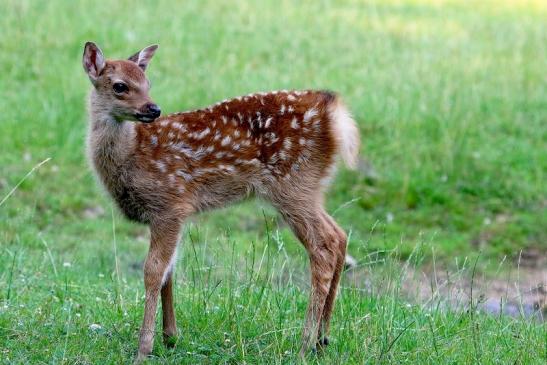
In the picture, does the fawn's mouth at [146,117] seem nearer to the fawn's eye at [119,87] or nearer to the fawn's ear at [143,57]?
the fawn's eye at [119,87]

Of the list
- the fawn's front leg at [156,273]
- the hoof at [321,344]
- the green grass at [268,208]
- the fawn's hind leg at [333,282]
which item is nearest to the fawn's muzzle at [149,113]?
the fawn's front leg at [156,273]

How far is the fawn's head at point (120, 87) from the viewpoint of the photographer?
586 cm

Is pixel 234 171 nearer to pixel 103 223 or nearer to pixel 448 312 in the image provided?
pixel 448 312

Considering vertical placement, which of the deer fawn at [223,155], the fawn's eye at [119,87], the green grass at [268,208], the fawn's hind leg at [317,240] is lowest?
the green grass at [268,208]

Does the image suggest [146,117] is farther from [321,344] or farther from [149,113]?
[321,344]

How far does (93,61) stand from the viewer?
6062 mm

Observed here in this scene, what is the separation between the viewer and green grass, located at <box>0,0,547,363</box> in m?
5.83

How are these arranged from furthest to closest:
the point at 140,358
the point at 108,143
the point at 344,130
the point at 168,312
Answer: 1. the point at 344,130
2. the point at 108,143
3. the point at 168,312
4. the point at 140,358

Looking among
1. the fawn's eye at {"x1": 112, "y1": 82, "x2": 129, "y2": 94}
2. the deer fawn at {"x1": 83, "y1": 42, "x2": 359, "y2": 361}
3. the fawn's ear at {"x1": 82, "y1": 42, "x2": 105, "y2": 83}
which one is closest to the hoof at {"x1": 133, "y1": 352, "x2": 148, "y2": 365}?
the deer fawn at {"x1": 83, "y1": 42, "x2": 359, "y2": 361}

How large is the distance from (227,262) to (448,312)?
4.43ft

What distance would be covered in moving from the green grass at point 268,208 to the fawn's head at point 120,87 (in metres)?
0.74

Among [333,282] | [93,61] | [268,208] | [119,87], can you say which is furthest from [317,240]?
[93,61]

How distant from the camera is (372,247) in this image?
9430 mm

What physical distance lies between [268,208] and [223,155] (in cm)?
45
